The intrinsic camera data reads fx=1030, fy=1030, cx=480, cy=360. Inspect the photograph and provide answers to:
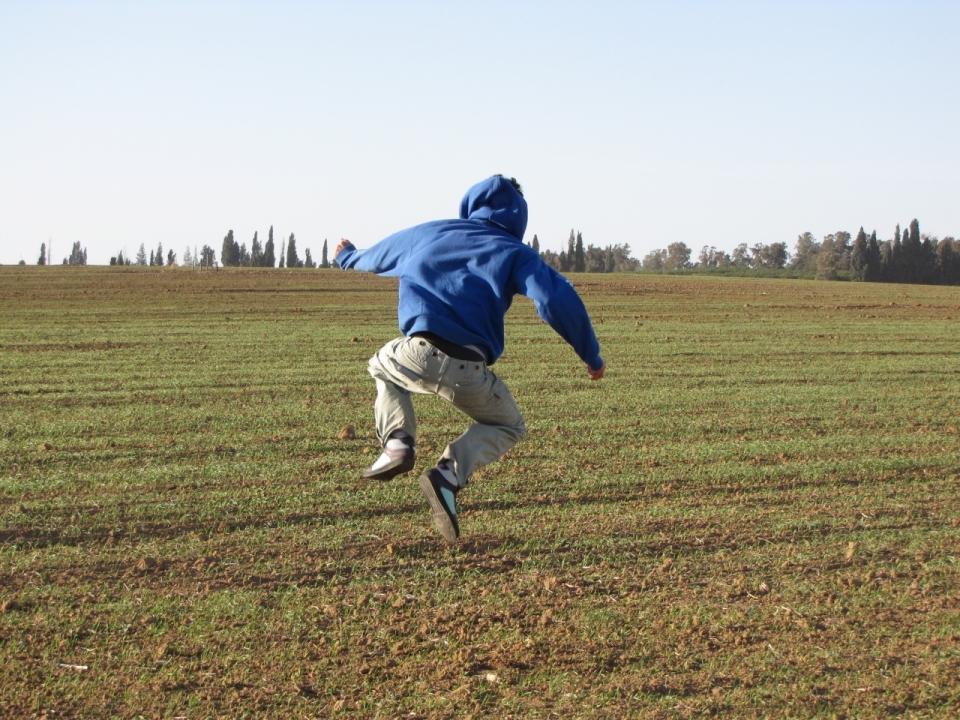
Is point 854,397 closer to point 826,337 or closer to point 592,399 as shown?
point 592,399

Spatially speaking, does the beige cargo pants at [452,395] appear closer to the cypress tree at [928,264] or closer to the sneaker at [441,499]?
the sneaker at [441,499]

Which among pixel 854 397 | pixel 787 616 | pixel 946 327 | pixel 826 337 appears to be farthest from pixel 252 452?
pixel 946 327

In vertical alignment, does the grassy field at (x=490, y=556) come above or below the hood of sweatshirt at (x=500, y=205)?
below

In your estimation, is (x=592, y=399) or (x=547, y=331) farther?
(x=547, y=331)

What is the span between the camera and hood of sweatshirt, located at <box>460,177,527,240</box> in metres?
5.50

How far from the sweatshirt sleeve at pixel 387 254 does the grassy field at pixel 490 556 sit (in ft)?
6.06

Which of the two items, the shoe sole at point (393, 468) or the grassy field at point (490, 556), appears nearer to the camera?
the grassy field at point (490, 556)

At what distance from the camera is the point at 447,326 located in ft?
17.0

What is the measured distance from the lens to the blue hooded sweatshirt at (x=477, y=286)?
202 inches

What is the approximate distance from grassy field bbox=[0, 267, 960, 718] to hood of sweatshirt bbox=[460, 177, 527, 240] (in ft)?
6.86

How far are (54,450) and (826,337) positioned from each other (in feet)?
57.9

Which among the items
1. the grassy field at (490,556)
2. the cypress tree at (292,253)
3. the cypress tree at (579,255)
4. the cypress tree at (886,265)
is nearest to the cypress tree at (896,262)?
the cypress tree at (886,265)

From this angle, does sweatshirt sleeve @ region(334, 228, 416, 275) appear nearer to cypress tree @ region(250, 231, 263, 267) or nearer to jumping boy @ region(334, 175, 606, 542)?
jumping boy @ region(334, 175, 606, 542)

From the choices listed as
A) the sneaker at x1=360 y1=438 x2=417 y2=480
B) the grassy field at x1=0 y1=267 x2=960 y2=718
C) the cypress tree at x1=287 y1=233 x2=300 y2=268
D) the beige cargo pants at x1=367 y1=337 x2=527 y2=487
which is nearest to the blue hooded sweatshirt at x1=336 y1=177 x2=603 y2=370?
the beige cargo pants at x1=367 y1=337 x2=527 y2=487
